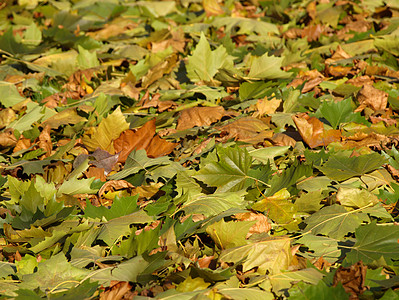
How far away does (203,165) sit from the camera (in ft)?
6.70

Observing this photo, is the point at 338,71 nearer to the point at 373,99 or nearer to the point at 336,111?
the point at 373,99

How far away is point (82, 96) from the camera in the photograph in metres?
3.08

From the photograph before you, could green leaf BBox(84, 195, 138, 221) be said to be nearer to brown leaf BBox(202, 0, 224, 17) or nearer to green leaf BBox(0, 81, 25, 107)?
green leaf BBox(0, 81, 25, 107)

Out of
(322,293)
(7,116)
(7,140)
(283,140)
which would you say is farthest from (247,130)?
(7,116)

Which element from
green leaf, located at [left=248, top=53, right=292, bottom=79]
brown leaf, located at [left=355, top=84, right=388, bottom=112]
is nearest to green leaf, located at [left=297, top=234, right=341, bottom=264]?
brown leaf, located at [left=355, top=84, right=388, bottom=112]

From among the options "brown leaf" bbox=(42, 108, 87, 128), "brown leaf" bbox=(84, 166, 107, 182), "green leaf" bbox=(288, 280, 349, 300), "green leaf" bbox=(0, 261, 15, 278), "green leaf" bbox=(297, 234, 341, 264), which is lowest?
"green leaf" bbox=(0, 261, 15, 278)

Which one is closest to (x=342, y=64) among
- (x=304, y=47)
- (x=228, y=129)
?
(x=304, y=47)

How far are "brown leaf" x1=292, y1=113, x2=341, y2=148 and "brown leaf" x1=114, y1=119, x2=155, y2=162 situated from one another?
71 cm

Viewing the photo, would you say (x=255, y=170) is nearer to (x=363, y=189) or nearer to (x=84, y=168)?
(x=363, y=189)

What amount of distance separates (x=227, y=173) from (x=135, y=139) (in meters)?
0.57

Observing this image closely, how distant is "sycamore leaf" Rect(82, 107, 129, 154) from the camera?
2336 millimetres

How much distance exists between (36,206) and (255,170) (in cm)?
91

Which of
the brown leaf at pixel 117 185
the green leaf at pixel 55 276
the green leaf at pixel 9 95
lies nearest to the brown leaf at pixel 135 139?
the brown leaf at pixel 117 185

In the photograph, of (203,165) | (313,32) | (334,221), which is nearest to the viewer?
(334,221)
